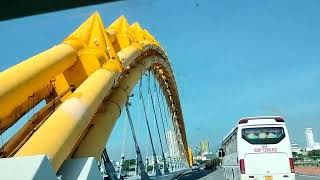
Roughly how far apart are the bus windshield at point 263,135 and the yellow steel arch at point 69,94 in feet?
21.1

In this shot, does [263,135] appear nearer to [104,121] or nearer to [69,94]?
[104,121]

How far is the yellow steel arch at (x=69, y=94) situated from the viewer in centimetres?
1123

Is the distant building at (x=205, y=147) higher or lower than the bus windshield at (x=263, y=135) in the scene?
higher

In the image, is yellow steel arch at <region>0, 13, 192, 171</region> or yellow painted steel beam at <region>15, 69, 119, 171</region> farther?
yellow steel arch at <region>0, 13, 192, 171</region>

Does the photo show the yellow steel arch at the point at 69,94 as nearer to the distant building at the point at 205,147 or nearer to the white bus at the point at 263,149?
the white bus at the point at 263,149

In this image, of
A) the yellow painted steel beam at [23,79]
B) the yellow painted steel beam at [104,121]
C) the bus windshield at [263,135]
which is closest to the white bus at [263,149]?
the bus windshield at [263,135]

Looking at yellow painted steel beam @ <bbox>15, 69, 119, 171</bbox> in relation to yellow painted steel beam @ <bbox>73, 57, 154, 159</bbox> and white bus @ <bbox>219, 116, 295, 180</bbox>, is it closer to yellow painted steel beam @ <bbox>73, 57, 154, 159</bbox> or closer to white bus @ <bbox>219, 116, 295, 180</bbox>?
yellow painted steel beam @ <bbox>73, 57, 154, 159</bbox>

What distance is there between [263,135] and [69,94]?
10.8m

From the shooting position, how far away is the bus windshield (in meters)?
22.6

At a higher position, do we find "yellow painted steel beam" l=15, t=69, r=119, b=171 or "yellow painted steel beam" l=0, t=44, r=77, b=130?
"yellow painted steel beam" l=0, t=44, r=77, b=130

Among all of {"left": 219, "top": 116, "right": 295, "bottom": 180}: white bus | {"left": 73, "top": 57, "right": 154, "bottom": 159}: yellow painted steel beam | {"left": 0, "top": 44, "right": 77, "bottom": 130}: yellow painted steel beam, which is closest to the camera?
{"left": 0, "top": 44, "right": 77, "bottom": 130}: yellow painted steel beam

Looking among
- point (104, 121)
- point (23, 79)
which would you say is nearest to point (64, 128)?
point (23, 79)

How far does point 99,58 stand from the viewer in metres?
19.1

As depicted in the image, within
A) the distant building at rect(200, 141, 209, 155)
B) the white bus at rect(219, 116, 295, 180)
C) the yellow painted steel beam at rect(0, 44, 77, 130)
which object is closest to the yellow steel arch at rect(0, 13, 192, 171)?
the yellow painted steel beam at rect(0, 44, 77, 130)
